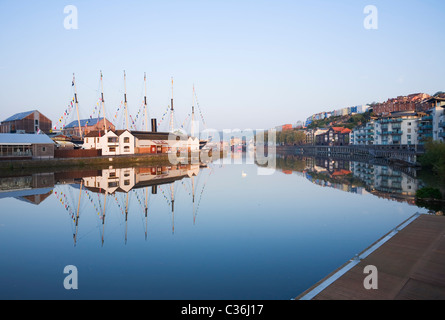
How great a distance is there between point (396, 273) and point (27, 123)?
73483mm

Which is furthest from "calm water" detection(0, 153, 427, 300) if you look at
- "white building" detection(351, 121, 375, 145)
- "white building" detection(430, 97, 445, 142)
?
"white building" detection(351, 121, 375, 145)

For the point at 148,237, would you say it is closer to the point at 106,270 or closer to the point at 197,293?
the point at 106,270

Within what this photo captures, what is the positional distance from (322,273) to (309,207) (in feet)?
31.1

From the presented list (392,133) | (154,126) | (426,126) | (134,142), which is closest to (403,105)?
(392,133)

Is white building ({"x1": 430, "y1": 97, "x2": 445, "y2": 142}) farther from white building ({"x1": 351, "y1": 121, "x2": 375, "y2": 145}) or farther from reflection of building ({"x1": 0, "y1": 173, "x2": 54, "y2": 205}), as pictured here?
reflection of building ({"x1": 0, "y1": 173, "x2": 54, "y2": 205})

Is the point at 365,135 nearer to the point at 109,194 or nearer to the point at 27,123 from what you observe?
the point at 109,194

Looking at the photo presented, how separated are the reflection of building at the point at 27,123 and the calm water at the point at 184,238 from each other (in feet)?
159

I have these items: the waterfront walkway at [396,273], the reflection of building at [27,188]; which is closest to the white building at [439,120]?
the waterfront walkway at [396,273]

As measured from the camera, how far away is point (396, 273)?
22.2 ft

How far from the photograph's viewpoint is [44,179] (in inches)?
1131

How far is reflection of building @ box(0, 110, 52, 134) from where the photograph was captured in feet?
209

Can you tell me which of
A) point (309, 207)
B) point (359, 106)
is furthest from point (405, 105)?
point (309, 207)

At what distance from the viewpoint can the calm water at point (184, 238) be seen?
7.72 meters

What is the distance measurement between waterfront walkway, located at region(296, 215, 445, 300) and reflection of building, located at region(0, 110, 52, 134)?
70.8 m
